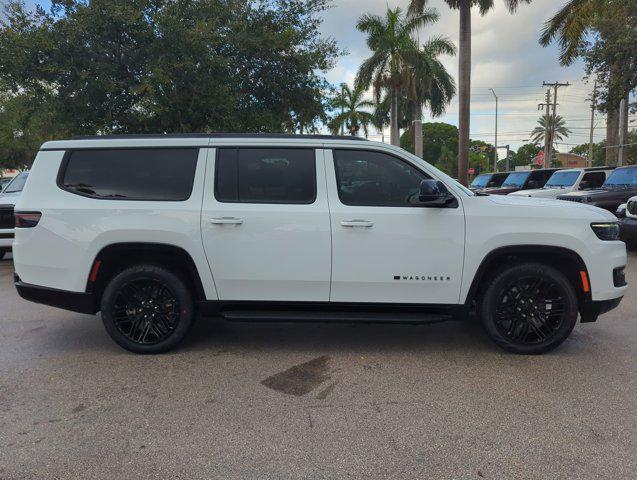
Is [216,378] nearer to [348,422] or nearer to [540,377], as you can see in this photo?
[348,422]

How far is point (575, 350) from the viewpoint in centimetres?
459

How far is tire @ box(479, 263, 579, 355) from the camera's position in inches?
168

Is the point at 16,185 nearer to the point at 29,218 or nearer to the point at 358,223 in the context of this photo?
the point at 29,218

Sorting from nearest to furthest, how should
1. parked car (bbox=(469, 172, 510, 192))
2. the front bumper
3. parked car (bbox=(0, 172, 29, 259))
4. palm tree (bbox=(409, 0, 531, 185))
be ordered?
parked car (bbox=(0, 172, 29, 259))
the front bumper
palm tree (bbox=(409, 0, 531, 185))
parked car (bbox=(469, 172, 510, 192))

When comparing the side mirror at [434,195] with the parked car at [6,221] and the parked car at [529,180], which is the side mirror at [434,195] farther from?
the parked car at [529,180]

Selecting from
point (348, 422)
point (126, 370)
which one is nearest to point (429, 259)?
point (348, 422)

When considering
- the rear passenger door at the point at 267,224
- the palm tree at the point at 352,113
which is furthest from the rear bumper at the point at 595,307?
the palm tree at the point at 352,113

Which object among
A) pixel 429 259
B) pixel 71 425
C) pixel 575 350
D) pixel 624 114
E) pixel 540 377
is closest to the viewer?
pixel 71 425

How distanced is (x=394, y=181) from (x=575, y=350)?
7.71ft

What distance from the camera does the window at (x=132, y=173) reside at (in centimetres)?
442

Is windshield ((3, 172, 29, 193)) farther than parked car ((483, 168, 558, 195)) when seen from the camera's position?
No

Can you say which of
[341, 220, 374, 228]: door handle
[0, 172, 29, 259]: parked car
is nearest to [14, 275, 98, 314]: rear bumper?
[341, 220, 374, 228]: door handle

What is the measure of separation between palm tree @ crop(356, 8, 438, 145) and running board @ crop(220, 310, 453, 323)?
2394cm

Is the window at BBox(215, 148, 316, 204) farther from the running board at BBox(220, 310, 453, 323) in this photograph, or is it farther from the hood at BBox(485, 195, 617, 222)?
the hood at BBox(485, 195, 617, 222)
